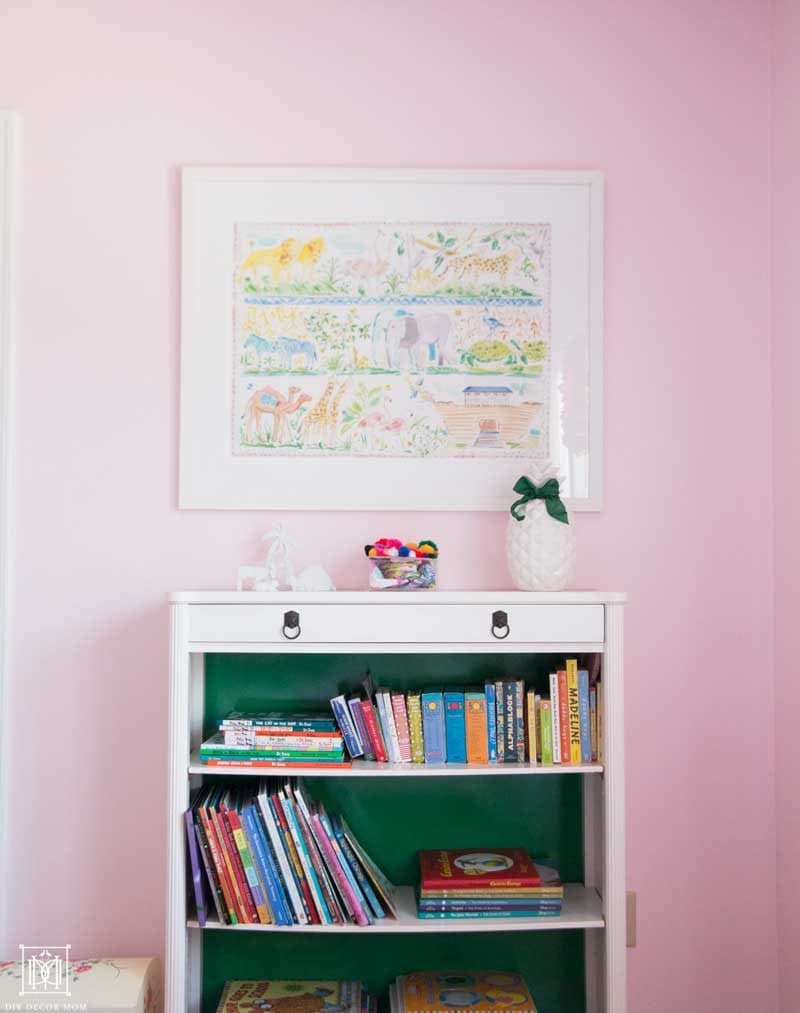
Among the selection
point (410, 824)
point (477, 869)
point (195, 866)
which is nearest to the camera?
point (195, 866)

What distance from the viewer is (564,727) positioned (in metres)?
1.92

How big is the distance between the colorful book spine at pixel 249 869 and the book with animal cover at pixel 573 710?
66 cm

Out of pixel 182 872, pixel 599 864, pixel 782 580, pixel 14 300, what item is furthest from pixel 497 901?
pixel 14 300

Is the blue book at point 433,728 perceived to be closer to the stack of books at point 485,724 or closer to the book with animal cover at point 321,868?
the stack of books at point 485,724

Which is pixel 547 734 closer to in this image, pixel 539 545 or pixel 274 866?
pixel 539 545

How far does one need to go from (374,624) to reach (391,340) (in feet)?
2.28

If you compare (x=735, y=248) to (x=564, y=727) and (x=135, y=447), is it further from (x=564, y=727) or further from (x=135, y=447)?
(x=135, y=447)

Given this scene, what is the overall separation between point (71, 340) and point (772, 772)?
1905 mm

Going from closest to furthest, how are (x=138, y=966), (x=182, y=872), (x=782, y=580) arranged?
(x=182, y=872) < (x=138, y=966) < (x=782, y=580)

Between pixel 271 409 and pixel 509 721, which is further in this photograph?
pixel 271 409

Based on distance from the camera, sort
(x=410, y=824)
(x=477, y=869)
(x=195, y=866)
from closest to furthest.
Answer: (x=195, y=866), (x=477, y=869), (x=410, y=824)

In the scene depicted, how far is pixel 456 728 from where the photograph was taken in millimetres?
1932

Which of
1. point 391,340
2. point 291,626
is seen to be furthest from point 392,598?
point 391,340

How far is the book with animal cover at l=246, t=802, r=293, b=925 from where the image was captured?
6.12 ft
